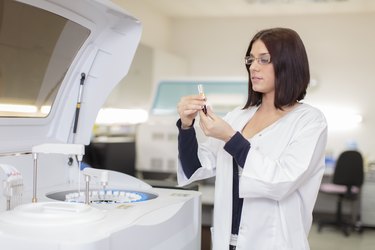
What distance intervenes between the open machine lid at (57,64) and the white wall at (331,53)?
4.32m

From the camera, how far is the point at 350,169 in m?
4.84

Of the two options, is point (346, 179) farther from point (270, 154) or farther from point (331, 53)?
point (270, 154)

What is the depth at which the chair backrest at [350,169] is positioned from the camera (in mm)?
4820

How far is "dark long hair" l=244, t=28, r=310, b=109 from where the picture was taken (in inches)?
52.6

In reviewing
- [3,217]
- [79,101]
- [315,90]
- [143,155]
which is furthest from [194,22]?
[3,217]

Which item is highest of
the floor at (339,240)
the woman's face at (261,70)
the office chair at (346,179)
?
the woman's face at (261,70)

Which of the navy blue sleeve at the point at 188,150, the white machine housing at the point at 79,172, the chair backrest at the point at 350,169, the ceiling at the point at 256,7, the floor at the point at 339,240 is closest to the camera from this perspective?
the white machine housing at the point at 79,172

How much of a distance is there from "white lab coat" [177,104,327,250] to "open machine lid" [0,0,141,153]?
0.52m

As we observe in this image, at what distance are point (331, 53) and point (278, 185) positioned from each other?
5472mm

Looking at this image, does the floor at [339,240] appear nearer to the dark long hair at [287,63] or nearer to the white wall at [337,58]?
the white wall at [337,58]

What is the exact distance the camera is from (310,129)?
4.23ft

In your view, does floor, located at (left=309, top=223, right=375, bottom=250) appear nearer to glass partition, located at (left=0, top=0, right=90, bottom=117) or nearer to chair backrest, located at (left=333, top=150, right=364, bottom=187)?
chair backrest, located at (left=333, top=150, right=364, bottom=187)

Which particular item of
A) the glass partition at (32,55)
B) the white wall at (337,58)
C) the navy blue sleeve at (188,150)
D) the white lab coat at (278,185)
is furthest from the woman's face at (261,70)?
the white wall at (337,58)

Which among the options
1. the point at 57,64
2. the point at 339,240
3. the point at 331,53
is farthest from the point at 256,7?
the point at 57,64
